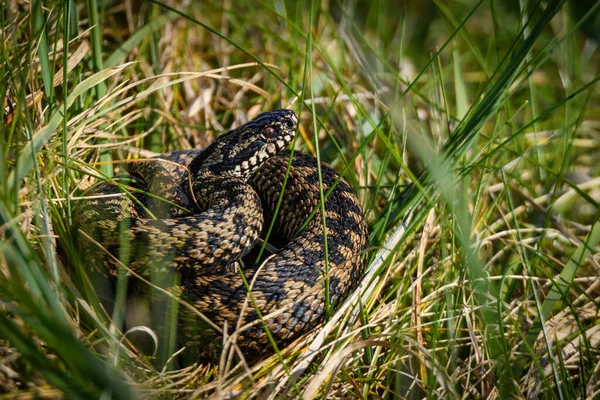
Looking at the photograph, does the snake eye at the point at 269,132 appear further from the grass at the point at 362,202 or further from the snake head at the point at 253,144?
the grass at the point at 362,202

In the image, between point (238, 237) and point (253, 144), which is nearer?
point (238, 237)

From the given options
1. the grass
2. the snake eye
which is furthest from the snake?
the grass

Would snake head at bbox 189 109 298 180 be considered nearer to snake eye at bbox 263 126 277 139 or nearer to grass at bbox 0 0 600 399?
snake eye at bbox 263 126 277 139

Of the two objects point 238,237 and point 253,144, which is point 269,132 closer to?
point 253,144

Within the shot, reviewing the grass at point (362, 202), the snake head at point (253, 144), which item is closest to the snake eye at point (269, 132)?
the snake head at point (253, 144)

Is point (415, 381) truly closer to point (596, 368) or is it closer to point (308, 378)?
point (308, 378)

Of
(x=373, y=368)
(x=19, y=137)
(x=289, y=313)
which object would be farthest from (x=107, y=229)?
(x=373, y=368)

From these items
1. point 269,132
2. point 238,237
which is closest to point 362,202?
point 269,132
